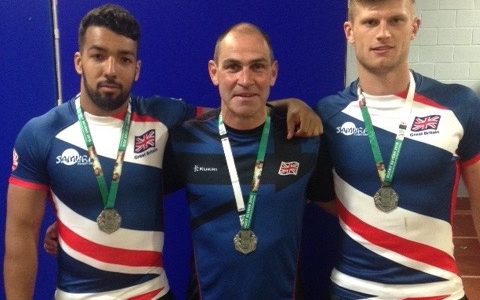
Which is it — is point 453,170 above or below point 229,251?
above

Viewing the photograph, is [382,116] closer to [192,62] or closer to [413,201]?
[413,201]

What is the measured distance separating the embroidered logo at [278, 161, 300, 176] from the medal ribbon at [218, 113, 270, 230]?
0.07 meters

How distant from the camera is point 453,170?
1846 millimetres

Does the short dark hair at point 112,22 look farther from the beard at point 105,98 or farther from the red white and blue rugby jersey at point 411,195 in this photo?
the red white and blue rugby jersey at point 411,195

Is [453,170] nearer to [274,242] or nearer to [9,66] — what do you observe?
[274,242]

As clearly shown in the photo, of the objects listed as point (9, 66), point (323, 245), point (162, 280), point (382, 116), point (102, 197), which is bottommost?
point (323, 245)

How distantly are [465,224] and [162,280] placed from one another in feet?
13.5

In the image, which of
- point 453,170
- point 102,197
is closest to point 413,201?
point 453,170

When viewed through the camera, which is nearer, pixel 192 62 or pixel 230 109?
pixel 230 109

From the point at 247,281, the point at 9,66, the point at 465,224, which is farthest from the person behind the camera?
the point at 465,224

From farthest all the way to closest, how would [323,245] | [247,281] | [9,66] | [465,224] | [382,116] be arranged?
[465,224] → [323,245] → [9,66] → [382,116] → [247,281]

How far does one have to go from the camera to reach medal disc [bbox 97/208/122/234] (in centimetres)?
178

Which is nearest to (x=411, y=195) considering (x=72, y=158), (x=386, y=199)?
(x=386, y=199)

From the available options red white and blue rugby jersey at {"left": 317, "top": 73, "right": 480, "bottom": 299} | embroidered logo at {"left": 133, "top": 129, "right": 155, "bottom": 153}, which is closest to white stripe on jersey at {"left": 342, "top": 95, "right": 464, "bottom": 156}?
red white and blue rugby jersey at {"left": 317, "top": 73, "right": 480, "bottom": 299}
